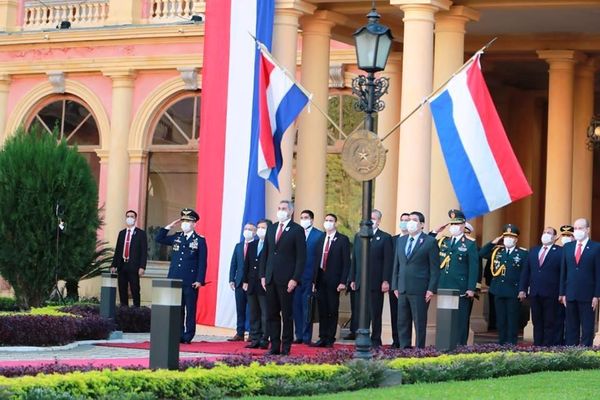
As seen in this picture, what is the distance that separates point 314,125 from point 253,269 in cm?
341

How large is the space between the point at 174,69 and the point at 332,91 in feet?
13.1

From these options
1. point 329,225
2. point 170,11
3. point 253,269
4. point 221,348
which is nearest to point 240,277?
point 253,269

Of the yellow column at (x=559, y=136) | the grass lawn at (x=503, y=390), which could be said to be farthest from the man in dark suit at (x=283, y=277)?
the yellow column at (x=559, y=136)

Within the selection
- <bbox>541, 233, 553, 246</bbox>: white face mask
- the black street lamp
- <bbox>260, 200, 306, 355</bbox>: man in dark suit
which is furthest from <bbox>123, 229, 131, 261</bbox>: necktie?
the black street lamp

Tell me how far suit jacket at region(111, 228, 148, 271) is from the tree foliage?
60cm

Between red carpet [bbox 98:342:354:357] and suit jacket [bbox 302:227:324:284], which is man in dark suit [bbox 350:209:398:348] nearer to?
suit jacket [bbox 302:227:324:284]

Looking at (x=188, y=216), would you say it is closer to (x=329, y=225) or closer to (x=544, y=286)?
(x=329, y=225)

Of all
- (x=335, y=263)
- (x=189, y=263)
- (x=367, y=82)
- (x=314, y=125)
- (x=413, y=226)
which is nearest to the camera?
(x=367, y=82)

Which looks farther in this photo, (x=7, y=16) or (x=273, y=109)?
(x=7, y=16)

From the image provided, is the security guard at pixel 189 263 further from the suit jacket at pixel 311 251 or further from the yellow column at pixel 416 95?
the yellow column at pixel 416 95

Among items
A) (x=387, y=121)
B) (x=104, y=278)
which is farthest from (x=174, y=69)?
(x=104, y=278)

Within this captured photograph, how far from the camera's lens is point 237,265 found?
20.2 meters

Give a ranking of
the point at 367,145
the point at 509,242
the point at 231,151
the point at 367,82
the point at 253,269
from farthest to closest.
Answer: the point at 231,151 < the point at 509,242 < the point at 253,269 < the point at 367,145 < the point at 367,82

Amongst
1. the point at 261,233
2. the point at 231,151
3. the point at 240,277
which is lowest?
the point at 240,277
